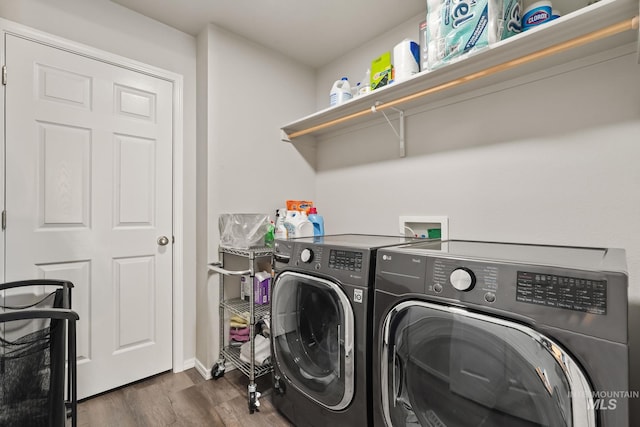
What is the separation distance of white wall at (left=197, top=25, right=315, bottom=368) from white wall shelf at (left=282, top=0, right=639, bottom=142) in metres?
0.71

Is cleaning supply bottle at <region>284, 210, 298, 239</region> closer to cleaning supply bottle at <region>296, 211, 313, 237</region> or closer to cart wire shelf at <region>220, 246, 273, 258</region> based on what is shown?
cleaning supply bottle at <region>296, 211, 313, 237</region>

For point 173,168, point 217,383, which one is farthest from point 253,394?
point 173,168

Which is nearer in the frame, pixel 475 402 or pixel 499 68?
pixel 475 402

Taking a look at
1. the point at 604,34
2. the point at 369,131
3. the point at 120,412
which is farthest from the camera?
the point at 369,131

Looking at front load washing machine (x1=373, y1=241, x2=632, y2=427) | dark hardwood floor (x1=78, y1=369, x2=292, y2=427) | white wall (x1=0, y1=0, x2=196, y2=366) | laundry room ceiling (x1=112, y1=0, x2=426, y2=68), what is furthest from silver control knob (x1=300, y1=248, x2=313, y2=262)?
laundry room ceiling (x1=112, y1=0, x2=426, y2=68)

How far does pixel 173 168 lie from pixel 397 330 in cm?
183

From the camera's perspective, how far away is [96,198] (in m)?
1.79

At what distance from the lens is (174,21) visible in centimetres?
201

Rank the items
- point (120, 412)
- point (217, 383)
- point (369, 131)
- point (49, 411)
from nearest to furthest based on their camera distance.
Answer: point (49, 411)
point (120, 412)
point (217, 383)
point (369, 131)

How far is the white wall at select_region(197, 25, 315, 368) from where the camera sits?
2.06 meters

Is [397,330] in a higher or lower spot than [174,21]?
lower

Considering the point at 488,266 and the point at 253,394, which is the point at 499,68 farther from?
the point at 253,394

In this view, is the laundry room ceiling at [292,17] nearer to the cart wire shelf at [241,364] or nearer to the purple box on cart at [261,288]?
the purple box on cart at [261,288]

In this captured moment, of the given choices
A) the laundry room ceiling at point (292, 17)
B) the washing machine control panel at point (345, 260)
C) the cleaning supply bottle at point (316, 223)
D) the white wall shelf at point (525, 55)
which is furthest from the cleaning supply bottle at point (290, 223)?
the laundry room ceiling at point (292, 17)
